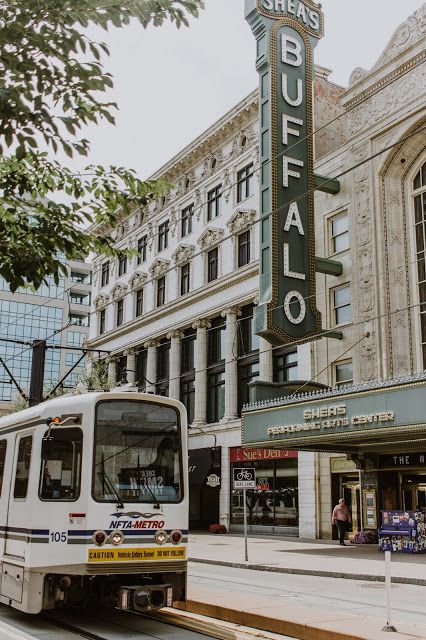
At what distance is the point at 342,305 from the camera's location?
106 feet

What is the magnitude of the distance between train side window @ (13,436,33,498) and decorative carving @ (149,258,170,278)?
116ft

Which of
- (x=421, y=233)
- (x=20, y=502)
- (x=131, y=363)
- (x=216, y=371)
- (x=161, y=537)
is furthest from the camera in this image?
(x=131, y=363)

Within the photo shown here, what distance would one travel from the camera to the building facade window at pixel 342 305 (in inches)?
1252

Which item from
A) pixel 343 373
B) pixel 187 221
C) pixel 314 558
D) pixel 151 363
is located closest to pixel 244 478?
pixel 314 558

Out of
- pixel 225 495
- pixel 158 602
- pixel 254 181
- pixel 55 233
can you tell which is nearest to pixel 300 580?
pixel 158 602

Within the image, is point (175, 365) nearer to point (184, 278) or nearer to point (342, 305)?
point (184, 278)

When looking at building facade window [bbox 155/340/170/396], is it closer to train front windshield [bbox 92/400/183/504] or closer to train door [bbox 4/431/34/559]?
train door [bbox 4/431/34/559]

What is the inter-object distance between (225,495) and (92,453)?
29.1 meters

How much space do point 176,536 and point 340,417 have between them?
13667mm

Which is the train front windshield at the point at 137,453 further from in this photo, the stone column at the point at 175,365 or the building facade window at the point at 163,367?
the building facade window at the point at 163,367

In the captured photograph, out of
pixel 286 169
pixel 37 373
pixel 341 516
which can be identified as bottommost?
pixel 341 516

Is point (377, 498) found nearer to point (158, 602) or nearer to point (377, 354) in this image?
point (377, 354)

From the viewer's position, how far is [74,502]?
10461mm

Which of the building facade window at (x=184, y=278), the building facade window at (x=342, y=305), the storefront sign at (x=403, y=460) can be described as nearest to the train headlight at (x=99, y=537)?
the storefront sign at (x=403, y=460)
